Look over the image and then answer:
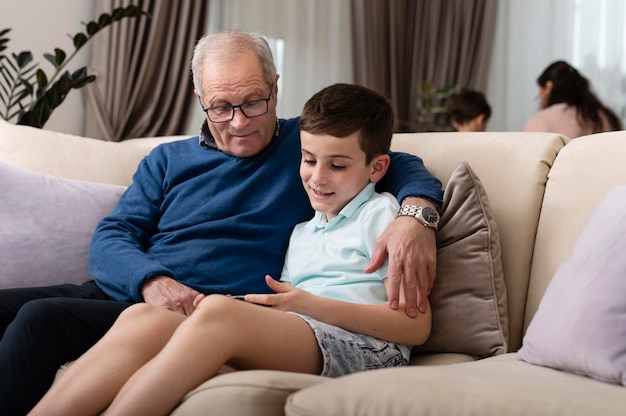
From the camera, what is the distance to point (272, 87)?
2129mm

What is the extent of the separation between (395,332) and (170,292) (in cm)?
54

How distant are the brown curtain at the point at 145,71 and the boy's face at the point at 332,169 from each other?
10.2ft

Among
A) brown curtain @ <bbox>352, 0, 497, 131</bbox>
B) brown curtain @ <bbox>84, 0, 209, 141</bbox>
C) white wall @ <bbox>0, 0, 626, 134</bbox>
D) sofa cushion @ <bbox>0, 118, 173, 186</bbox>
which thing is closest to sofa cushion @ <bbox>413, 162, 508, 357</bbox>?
sofa cushion @ <bbox>0, 118, 173, 186</bbox>

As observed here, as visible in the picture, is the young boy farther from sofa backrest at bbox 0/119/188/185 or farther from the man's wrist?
sofa backrest at bbox 0/119/188/185

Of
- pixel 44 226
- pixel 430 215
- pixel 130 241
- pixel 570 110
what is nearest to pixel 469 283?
pixel 430 215

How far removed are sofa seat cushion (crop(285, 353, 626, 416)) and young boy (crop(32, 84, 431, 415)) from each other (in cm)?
25

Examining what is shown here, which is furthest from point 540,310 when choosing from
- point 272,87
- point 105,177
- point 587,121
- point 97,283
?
point 587,121

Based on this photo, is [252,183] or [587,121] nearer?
[252,183]

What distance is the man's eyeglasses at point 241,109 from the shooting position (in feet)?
6.75

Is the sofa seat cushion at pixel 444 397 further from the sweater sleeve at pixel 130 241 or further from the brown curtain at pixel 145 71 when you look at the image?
the brown curtain at pixel 145 71

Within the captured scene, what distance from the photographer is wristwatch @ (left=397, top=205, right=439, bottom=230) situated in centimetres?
175

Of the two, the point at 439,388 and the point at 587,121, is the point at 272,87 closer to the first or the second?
the point at 439,388

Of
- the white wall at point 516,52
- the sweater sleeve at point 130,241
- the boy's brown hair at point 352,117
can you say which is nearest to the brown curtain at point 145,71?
the white wall at point 516,52

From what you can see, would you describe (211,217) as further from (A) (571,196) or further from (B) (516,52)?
(B) (516,52)
